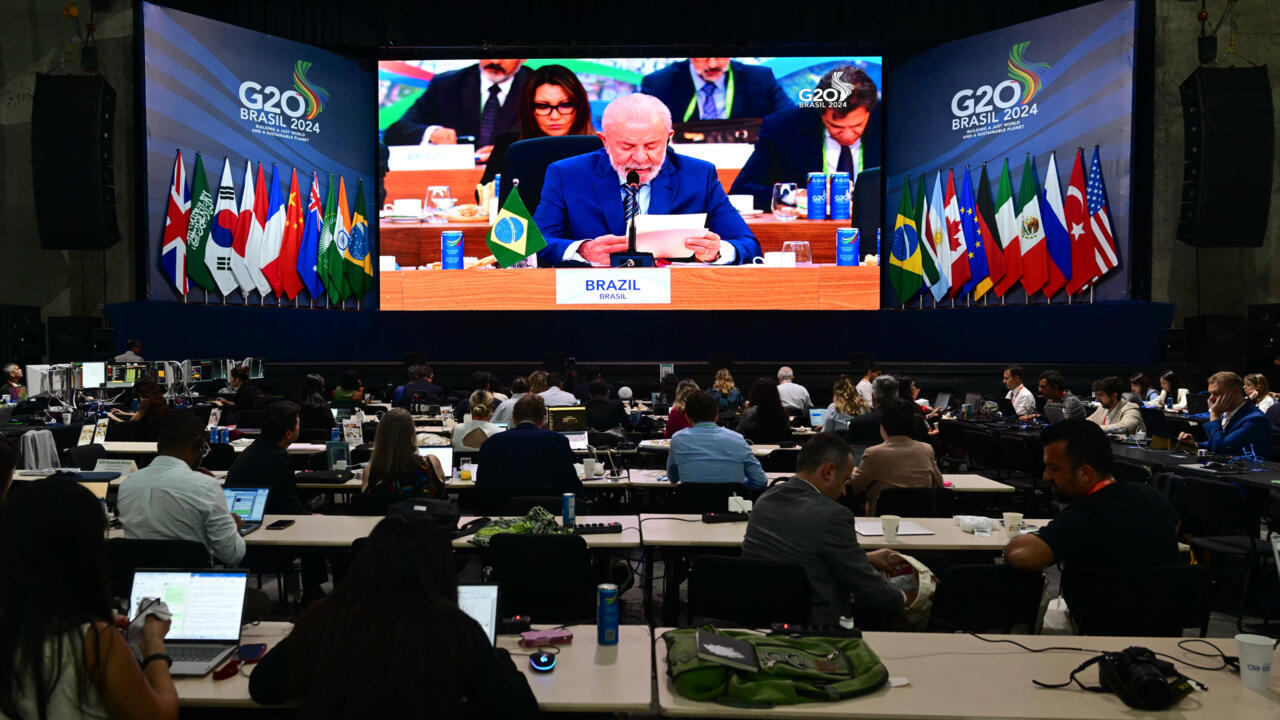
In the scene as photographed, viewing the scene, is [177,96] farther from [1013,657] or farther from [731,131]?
[1013,657]

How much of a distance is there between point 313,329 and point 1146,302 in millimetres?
12591

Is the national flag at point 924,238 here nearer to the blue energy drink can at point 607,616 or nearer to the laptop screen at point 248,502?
the laptop screen at point 248,502

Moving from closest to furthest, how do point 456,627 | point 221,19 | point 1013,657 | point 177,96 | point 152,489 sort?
point 456,627 < point 1013,657 < point 152,489 < point 177,96 < point 221,19

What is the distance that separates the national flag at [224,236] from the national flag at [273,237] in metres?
0.49

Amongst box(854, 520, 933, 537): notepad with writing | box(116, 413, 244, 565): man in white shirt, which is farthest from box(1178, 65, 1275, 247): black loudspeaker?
box(116, 413, 244, 565): man in white shirt

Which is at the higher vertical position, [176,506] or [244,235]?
[244,235]

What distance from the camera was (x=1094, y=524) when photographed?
10.6 ft

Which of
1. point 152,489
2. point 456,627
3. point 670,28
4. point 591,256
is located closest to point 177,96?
point 591,256

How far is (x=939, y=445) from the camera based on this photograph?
991cm

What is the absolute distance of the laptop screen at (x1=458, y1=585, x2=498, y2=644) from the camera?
8.64ft

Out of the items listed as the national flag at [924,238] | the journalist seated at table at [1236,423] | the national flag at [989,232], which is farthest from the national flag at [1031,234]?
the journalist seated at table at [1236,423]

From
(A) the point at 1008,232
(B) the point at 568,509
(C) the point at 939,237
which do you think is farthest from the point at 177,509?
(C) the point at 939,237

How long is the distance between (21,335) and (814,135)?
1176cm

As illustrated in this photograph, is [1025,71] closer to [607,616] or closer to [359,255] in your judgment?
[359,255]
